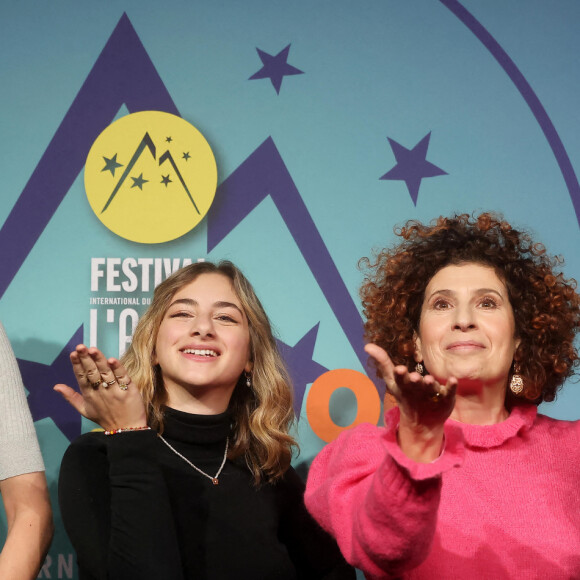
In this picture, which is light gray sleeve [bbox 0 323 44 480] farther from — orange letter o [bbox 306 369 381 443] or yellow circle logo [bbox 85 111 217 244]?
orange letter o [bbox 306 369 381 443]

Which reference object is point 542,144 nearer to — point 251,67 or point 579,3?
point 579,3

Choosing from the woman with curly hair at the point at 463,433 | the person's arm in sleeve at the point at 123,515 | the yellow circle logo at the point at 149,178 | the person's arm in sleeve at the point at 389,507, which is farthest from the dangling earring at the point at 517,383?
the yellow circle logo at the point at 149,178

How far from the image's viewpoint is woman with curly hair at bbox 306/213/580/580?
1211 millimetres

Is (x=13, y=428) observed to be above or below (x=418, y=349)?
below

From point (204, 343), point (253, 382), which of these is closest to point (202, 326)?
point (204, 343)

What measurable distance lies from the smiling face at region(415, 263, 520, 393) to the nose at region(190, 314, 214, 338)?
53 centimetres

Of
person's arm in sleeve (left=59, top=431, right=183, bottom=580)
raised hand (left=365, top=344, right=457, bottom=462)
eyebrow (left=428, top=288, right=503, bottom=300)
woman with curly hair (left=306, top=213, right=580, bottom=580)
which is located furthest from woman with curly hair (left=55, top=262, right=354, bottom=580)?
raised hand (left=365, top=344, right=457, bottom=462)

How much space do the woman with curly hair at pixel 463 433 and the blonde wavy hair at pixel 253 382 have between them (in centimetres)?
32

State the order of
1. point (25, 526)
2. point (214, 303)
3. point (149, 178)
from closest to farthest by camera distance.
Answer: point (25, 526) < point (214, 303) < point (149, 178)

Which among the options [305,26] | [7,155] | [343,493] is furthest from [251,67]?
[343,493]

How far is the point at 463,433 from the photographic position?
167 centimetres

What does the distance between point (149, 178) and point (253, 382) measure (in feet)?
2.22

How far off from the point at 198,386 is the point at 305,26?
118 cm

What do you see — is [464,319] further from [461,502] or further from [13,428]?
[13,428]
